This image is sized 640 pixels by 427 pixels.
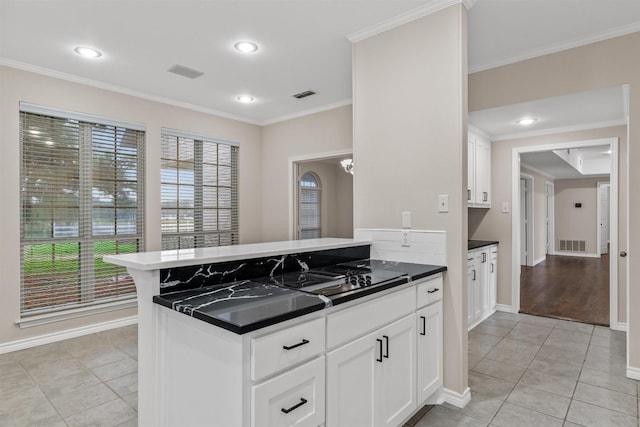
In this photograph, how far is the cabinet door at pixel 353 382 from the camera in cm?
150

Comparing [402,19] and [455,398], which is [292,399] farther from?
[402,19]

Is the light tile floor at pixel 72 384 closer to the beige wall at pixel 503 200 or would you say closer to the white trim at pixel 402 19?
the white trim at pixel 402 19

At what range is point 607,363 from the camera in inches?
116

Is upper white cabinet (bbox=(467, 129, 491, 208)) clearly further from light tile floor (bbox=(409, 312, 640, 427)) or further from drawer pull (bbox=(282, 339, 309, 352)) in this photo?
drawer pull (bbox=(282, 339, 309, 352))

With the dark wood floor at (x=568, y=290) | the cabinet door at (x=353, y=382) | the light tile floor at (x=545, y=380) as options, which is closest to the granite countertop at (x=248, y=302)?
the cabinet door at (x=353, y=382)

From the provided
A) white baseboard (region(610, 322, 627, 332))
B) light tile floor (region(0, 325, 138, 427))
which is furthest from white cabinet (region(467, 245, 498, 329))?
light tile floor (region(0, 325, 138, 427))

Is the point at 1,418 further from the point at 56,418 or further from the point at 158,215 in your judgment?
the point at 158,215

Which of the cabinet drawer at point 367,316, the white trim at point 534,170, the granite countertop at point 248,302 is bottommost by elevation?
the cabinet drawer at point 367,316

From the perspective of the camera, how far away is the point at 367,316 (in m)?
1.71

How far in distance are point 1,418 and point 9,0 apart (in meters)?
2.66

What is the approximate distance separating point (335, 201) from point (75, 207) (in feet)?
17.9

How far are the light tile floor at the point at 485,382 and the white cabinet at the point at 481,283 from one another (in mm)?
270

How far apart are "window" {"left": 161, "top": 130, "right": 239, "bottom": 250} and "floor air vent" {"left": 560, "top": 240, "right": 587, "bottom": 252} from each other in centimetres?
963

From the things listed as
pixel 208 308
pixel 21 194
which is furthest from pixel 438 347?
pixel 21 194
